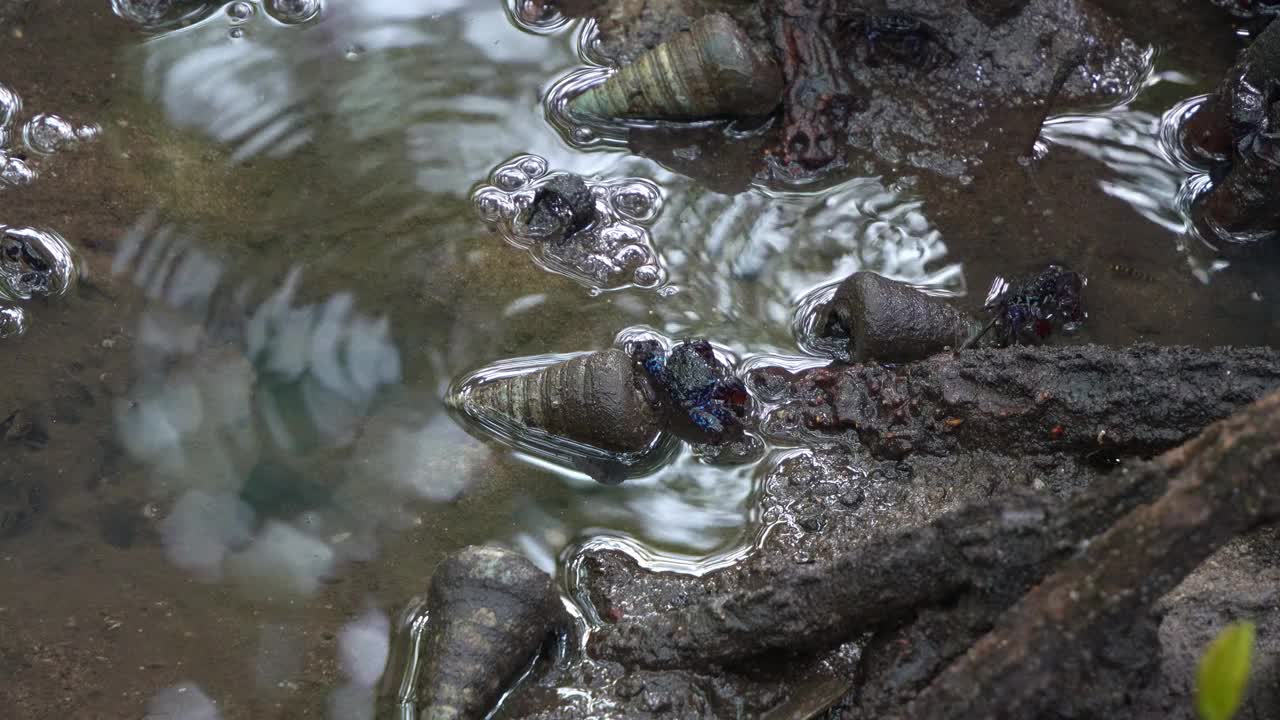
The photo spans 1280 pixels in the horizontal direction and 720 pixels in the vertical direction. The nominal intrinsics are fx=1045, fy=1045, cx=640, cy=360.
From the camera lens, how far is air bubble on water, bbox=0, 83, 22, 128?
4.50 metres

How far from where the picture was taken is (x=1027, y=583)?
2701 mm

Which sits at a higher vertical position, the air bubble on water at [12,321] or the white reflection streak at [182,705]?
the air bubble on water at [12,321]

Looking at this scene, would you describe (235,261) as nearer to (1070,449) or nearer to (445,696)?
(445,696)

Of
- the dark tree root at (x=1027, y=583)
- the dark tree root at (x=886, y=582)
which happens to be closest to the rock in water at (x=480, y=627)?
the dark tree root at (x=886, y=582)

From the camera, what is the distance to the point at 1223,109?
14.9 feet

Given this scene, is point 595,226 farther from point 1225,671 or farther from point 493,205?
point 1225,671

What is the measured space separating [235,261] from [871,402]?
255 cm

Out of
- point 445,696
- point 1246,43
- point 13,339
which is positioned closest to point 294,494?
point 445,696

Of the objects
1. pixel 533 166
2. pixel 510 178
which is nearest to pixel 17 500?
pixel 510 178

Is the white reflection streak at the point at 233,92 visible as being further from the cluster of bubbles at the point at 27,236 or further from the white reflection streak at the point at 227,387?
the white reflection streak at the point at 227,387

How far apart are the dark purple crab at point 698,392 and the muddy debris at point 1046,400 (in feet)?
0.76

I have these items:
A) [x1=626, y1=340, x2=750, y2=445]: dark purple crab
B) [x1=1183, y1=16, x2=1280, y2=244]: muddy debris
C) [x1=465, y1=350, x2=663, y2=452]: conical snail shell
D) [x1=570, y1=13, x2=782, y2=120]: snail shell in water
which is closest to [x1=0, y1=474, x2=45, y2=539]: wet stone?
[x1=465, y1=350, x2=663, y2=452]: conical snail shell

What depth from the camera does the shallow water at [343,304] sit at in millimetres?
3487

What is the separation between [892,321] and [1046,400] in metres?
0.61
